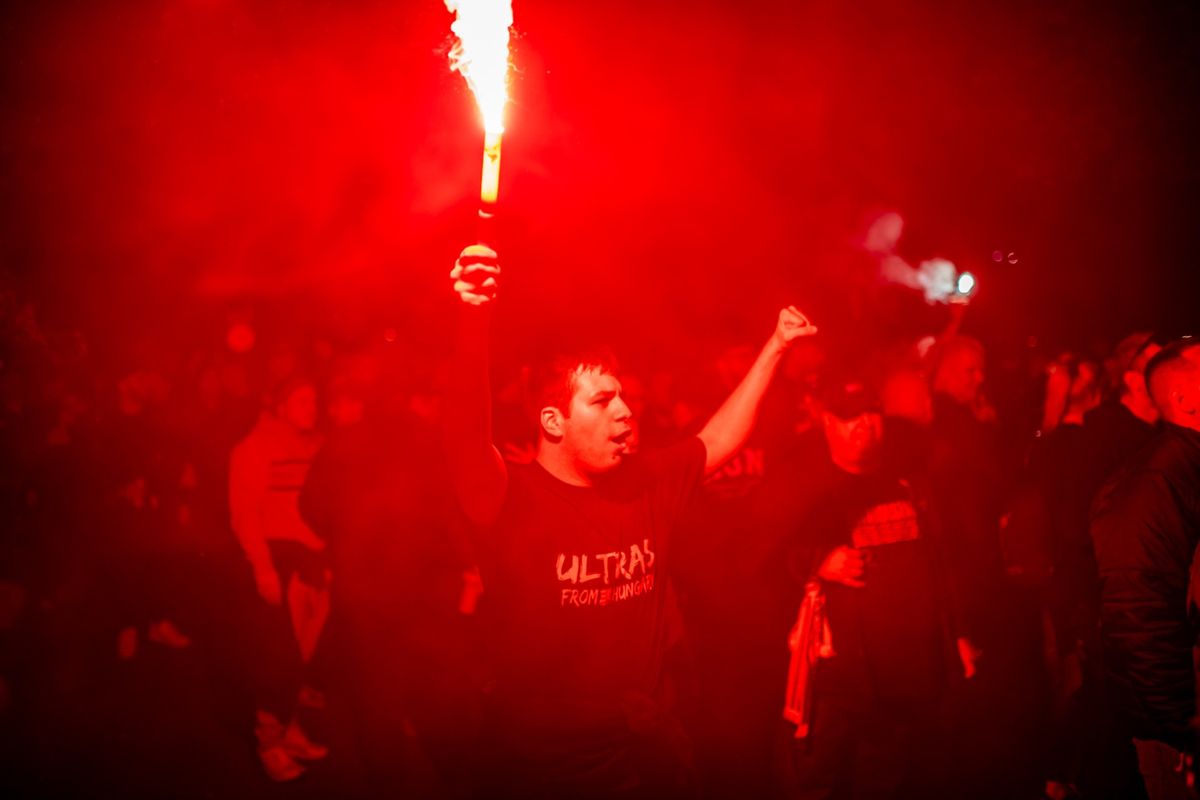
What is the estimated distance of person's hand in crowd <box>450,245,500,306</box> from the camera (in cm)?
248

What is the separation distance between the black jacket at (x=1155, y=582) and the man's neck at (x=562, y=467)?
92.5 inches

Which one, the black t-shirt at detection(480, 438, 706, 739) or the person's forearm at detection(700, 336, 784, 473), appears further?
the person's forearm at detection(700, 336, 784, 473)

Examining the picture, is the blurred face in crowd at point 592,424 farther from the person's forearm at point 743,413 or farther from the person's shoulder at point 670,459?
the person's forearm at point 743,413

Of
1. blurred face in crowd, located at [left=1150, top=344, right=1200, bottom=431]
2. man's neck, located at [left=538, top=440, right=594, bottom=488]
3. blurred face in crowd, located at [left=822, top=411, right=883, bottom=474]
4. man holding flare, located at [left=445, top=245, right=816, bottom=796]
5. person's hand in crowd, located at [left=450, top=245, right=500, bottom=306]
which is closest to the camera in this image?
person's hand in crowd, located at [left=450, top=245, right=500, bottom=306]

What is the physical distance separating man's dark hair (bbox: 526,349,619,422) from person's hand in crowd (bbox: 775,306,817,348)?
0.79 metres

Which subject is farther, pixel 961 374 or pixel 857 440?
pixel 961 374

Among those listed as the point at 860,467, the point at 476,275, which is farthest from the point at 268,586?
the point at 476,275

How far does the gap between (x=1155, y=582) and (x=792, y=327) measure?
1.87 m

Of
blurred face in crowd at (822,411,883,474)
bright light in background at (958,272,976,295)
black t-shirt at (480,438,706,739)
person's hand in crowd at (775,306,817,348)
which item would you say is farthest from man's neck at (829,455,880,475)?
bright light in background at (958,272,976,295)

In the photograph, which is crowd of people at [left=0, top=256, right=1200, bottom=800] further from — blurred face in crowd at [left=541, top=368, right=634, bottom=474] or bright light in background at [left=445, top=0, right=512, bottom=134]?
bright light in background at [left=445, top=0, right=512, bottom=134]

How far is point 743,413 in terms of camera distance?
12.9 feet

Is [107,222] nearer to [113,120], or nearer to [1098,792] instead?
[113,120]

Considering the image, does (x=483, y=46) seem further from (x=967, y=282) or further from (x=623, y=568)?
(x=967, y=282)

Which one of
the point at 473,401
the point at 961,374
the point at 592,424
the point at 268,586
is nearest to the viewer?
the point at 473,401
